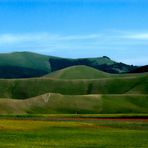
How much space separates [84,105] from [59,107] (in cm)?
994

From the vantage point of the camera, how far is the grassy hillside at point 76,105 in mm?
170750

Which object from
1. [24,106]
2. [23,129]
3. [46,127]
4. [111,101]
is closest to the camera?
[23,129]

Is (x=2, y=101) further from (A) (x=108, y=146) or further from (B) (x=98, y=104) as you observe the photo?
(A) (x=108, y=146)

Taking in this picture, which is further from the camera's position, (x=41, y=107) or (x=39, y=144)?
(x=41, y=107)

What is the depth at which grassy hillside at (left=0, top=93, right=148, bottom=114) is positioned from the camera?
560ft

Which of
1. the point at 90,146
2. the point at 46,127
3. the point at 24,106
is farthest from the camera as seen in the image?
the point at 24,106

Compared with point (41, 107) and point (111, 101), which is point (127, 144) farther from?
point (111, 101)

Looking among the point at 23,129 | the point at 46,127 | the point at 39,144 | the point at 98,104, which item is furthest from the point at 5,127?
the point at 98,104

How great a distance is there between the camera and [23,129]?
7788 cm

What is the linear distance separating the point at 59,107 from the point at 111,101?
22.1m

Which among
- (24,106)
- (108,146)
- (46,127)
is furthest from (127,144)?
(24,106)

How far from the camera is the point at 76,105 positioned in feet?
592

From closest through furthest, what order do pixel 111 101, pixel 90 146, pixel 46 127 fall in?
pixel 90 146 → pixel 46 127 → pixel 111 101

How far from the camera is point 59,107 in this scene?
177 metres
